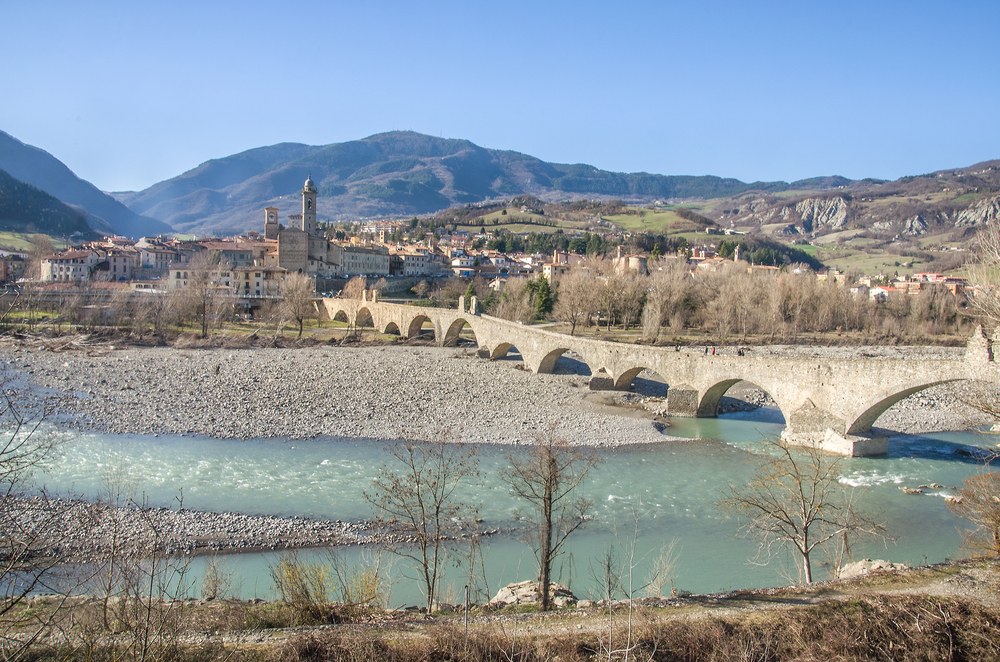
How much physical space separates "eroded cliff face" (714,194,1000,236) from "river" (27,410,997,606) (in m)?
143

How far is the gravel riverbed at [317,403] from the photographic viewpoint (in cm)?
1408

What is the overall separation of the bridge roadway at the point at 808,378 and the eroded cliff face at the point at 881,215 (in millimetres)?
137778

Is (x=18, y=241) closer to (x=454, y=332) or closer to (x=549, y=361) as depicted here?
(x=454, y=332)

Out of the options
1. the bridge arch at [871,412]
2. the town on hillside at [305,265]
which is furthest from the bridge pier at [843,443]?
the town on hillside at [305,265]

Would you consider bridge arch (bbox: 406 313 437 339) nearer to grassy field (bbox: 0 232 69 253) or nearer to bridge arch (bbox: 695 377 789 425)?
bridge arch (bbox: 695 377 789 425)

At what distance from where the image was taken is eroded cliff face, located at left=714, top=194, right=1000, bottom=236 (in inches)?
5969

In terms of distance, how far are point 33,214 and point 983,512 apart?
426ft

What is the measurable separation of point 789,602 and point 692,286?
51375mm

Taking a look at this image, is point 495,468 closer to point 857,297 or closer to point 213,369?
point 213,369

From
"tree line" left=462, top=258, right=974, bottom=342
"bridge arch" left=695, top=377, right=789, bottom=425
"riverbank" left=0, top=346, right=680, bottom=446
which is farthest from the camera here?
"tree line" left=462, top=258, right=974, bottom=342

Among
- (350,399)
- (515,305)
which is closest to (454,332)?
(515,305)

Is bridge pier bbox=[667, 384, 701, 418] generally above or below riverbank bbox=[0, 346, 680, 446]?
above

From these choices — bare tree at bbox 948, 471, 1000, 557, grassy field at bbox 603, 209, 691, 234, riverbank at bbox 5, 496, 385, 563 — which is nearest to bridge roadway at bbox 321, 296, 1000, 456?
bare tree at bbox 948, 471, 1000, 557

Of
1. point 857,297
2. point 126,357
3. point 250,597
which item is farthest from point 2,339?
point 857,297
